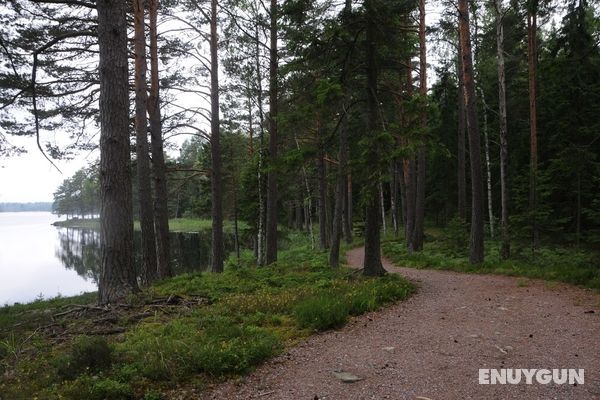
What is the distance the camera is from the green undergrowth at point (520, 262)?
921 centimetres

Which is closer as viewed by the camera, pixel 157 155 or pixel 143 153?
pixel 143 153

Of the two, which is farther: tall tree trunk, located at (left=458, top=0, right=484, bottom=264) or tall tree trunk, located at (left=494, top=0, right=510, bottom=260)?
tall tree trunk, located at (left=494, top=0, right=510, bottom=260)

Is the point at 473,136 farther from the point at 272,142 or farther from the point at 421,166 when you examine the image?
the point at 272,142

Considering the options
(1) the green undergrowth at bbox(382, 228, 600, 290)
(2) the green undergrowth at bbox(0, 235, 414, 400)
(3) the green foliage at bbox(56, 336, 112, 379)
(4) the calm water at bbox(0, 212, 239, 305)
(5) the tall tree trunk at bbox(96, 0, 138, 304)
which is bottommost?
(4) the calm water at bbox(0, 212, 239, 305)

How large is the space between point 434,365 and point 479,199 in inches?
325

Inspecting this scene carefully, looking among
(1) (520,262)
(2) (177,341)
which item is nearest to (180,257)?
(1) (520,262)

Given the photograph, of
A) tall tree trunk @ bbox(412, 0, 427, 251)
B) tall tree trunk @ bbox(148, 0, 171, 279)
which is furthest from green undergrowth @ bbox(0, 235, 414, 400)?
tall tree trunk @ bbox(412, 0, 427, 251)

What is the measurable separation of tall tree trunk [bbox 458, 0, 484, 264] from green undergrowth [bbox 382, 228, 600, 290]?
2.14 feet

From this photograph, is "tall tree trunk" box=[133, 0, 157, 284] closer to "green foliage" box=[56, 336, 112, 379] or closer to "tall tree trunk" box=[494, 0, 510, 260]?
"green foliage" box=[56, 336, 112, 379]

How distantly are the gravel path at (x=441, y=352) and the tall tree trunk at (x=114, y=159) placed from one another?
12.0 ft

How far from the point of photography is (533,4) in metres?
8.67

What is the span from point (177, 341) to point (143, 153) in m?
8.50

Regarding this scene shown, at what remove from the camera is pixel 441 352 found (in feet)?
15.8

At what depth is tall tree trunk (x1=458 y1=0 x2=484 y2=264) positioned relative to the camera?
10938mm
